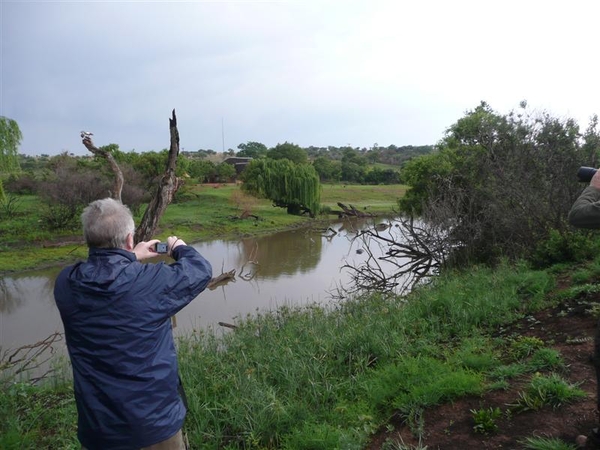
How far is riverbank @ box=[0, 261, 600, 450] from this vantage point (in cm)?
270

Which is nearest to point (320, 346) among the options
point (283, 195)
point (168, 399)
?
point (168, 399)

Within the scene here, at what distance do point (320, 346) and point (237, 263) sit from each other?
43.7 ft

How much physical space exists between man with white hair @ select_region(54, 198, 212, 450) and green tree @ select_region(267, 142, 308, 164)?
175 ft

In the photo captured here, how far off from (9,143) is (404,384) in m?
14.7

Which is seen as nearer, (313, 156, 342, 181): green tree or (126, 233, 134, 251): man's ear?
(126, 233, 134, 251): man's ear

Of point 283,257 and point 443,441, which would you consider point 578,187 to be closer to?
point 443,441

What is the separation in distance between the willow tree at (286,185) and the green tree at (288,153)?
22.2 m

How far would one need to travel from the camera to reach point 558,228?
24.2 ft

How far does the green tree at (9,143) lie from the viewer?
43.9ft

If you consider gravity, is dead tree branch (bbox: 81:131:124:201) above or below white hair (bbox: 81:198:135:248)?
above

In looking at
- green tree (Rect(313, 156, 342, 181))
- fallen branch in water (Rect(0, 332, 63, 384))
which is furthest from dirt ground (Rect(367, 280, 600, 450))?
green tree (Rect(313, 156, 342, 181))

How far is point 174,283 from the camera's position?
1821 millimetres

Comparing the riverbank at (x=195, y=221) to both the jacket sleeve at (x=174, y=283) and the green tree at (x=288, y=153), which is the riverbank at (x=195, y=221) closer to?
the green tree at (x=288, y=153)

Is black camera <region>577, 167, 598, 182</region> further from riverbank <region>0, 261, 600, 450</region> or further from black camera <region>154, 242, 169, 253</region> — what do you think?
black camera <region>154, 242, 169, 253</region>
